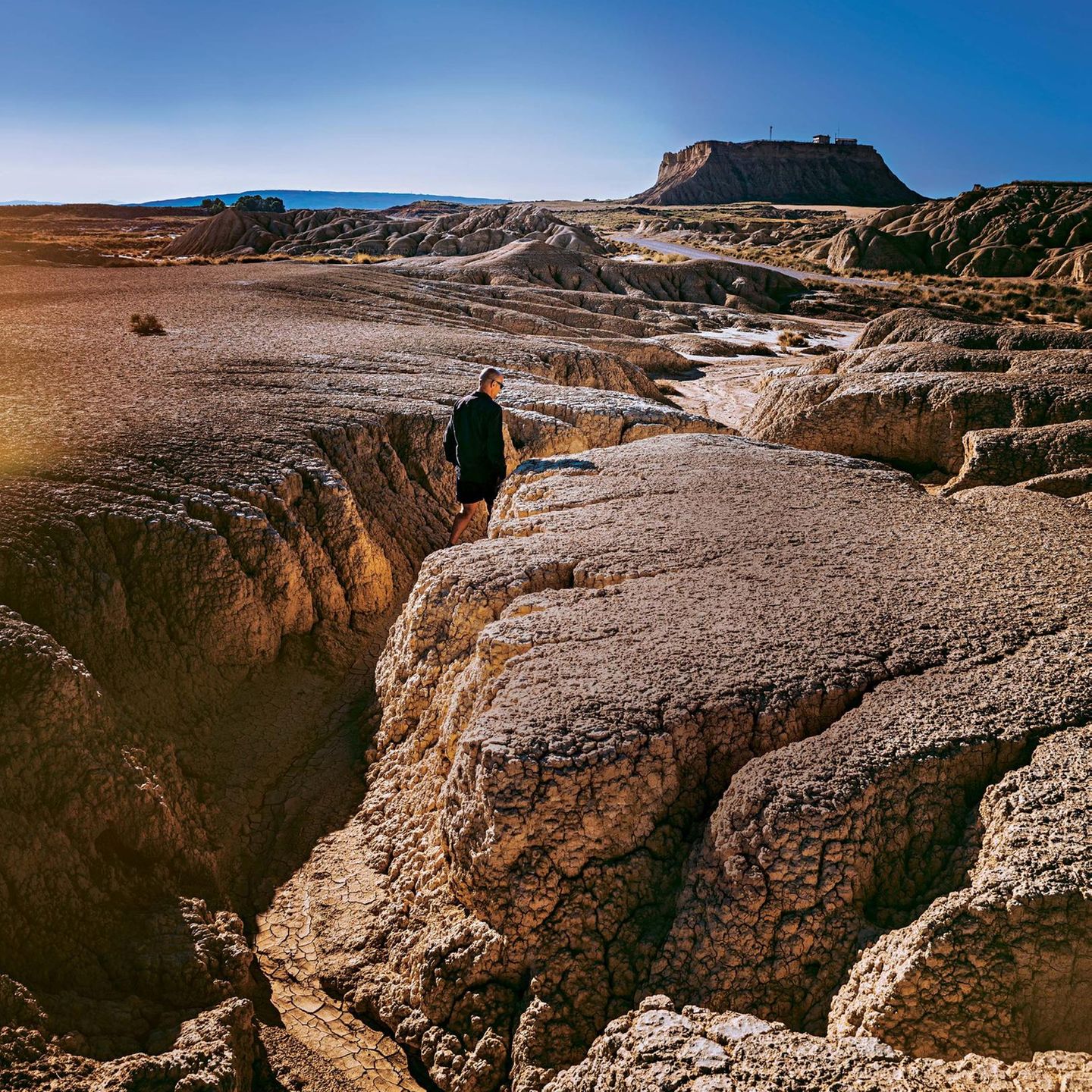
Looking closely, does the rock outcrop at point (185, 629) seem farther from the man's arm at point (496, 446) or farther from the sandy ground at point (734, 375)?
the sandy ground at point (734, 375)

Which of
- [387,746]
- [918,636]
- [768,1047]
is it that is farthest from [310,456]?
[768,1047]

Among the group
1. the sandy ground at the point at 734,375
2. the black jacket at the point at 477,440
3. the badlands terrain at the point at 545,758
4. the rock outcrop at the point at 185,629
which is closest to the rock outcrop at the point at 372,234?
the sandy ground at the point at 734,375

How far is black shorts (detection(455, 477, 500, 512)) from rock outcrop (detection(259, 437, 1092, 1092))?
1925 millimetres

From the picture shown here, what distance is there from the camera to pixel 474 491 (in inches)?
273

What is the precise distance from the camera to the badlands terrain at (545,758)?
278 centimetres

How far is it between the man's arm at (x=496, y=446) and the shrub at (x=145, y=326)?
7.12 meters

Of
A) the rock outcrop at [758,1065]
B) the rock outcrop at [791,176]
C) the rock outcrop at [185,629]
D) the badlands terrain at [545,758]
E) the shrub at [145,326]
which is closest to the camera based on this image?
the rock outcrop at [758,1065]

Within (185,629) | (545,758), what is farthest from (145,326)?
(545,758)

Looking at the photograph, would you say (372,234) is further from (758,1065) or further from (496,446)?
(758,1065)

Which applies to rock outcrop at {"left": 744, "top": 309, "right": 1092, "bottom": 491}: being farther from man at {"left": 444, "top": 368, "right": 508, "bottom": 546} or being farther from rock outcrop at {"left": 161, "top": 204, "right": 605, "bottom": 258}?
rock outcrop at {"left": 161, "top": 204, "right": 605, "bottom": 258}

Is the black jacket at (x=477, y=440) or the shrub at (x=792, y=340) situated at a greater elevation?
the shrub at (x=792, y=340)

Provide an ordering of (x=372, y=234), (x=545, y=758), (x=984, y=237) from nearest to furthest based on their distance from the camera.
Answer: (x=545, y=758) → (x=984, y=237) → (x=372, y=234)

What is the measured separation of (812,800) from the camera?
300 centimetres

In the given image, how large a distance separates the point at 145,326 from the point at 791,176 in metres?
118
